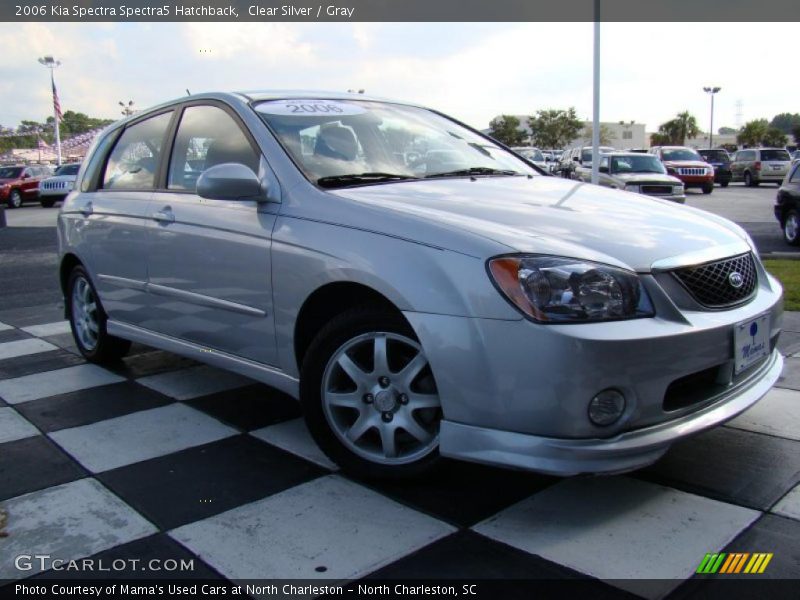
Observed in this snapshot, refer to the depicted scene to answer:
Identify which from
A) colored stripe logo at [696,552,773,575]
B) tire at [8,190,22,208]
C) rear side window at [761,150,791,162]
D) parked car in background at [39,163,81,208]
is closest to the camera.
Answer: colored stripe logo at [696,552,773,575]

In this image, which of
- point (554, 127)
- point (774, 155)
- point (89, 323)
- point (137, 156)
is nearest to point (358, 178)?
point (137, 156)

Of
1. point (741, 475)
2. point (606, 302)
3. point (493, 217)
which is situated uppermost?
point (493, 217)

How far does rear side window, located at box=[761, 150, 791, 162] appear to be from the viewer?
29.1 metres

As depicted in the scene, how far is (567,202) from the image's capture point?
10.4ft

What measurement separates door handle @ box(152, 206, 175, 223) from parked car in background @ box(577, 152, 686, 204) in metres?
14.0

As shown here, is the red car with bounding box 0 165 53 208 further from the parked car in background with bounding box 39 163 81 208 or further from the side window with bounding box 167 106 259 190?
the side window with bounding box 167 106 259 190

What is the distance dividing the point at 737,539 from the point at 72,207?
14.2 ft

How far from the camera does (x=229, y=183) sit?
307cm

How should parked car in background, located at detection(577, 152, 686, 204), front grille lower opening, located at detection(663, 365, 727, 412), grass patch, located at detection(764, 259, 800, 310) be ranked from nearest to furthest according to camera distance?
front grille lower opening, located at detection(663, 365, 727, 412) → grass patch, located at detection(764, 259, 800, 310) → parked car in background, located at detection(577, 152, 686, 204)

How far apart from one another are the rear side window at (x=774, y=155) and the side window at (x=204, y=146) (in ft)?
98.6

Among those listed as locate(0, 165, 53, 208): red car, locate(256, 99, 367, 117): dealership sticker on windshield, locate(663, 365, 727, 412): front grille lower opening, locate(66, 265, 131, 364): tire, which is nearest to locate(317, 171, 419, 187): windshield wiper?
locate(256, 99, 367, 117): dealership sticker on windshield

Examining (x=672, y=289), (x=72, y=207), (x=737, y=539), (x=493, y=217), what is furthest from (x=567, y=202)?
(x=72, y=207)

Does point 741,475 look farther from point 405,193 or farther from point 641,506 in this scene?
point 405,193

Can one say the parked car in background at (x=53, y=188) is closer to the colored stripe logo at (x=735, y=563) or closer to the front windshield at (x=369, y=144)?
the front windshield at (x=369, y=144)
